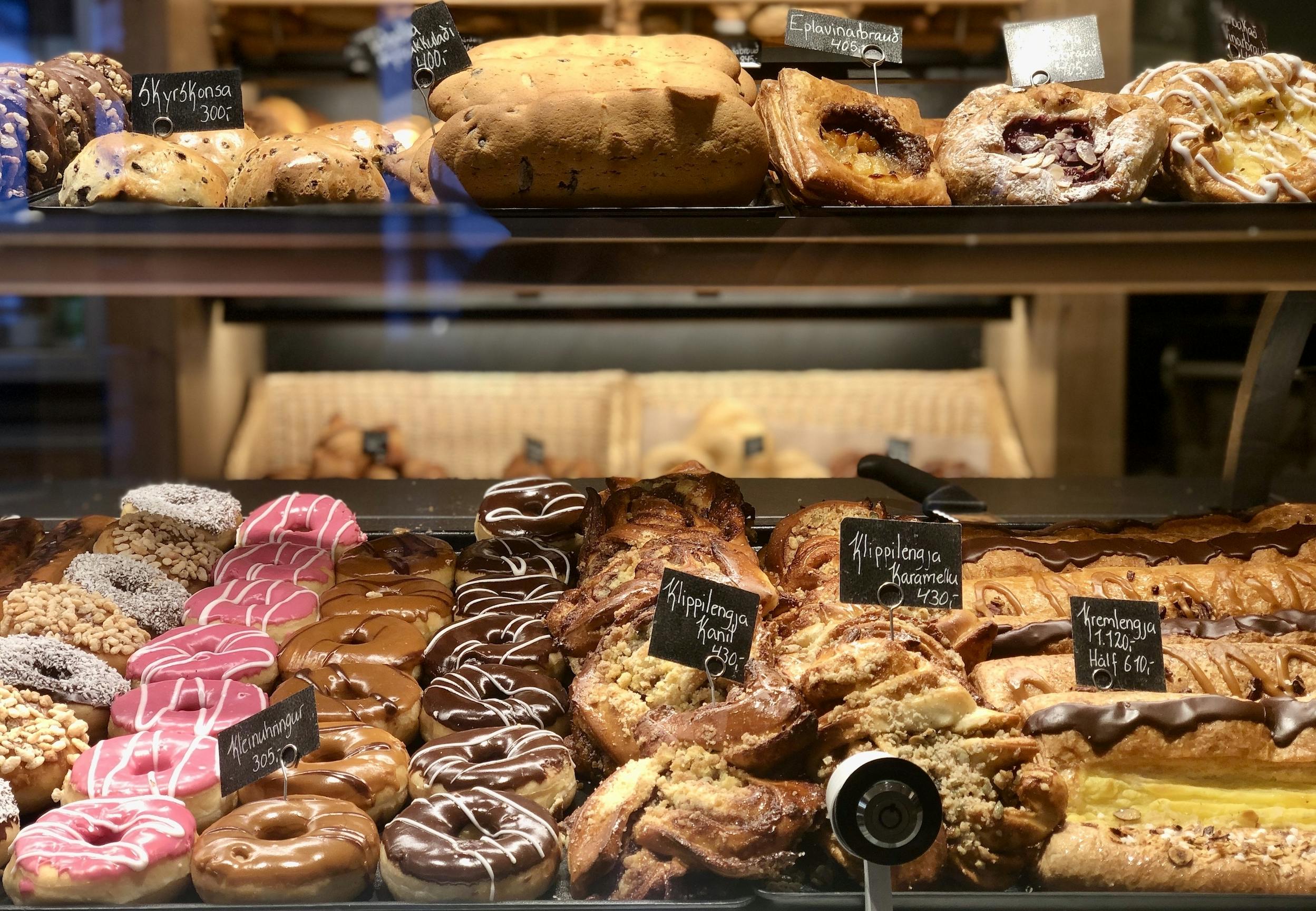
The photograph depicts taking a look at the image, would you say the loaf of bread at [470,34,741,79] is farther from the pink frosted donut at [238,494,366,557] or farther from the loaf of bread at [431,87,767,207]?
the pink frosted donut at [238,494,366,557]

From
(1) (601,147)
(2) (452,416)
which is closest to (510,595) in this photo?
(1) (601,147)

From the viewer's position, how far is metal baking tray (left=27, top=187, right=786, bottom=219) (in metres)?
1.57

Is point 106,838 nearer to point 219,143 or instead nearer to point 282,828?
point 282,828

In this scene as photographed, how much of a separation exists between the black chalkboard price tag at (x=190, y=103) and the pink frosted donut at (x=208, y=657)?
0.91 meters

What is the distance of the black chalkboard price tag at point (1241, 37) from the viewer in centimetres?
211

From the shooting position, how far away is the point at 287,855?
153cm

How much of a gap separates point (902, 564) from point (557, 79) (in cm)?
91

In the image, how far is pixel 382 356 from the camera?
4.81 metres

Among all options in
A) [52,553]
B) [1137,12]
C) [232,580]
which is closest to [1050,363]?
[1137,12]

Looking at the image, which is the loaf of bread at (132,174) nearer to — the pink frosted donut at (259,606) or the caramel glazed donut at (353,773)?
the pink frosted donut at (259,606)

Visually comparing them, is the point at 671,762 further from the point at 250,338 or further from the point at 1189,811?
the point at 250,338

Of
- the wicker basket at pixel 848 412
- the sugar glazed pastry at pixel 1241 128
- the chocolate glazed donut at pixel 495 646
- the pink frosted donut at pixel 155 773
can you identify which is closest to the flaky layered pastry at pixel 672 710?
the chocolate glazed donut at pixel 495 646

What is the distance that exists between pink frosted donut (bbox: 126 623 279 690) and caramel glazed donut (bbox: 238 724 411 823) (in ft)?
0.89

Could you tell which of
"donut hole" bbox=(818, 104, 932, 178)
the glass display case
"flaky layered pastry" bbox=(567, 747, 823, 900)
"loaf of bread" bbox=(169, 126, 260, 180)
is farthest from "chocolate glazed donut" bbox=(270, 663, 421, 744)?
"donut hole" bbox=(818, 104, 932, 178)
